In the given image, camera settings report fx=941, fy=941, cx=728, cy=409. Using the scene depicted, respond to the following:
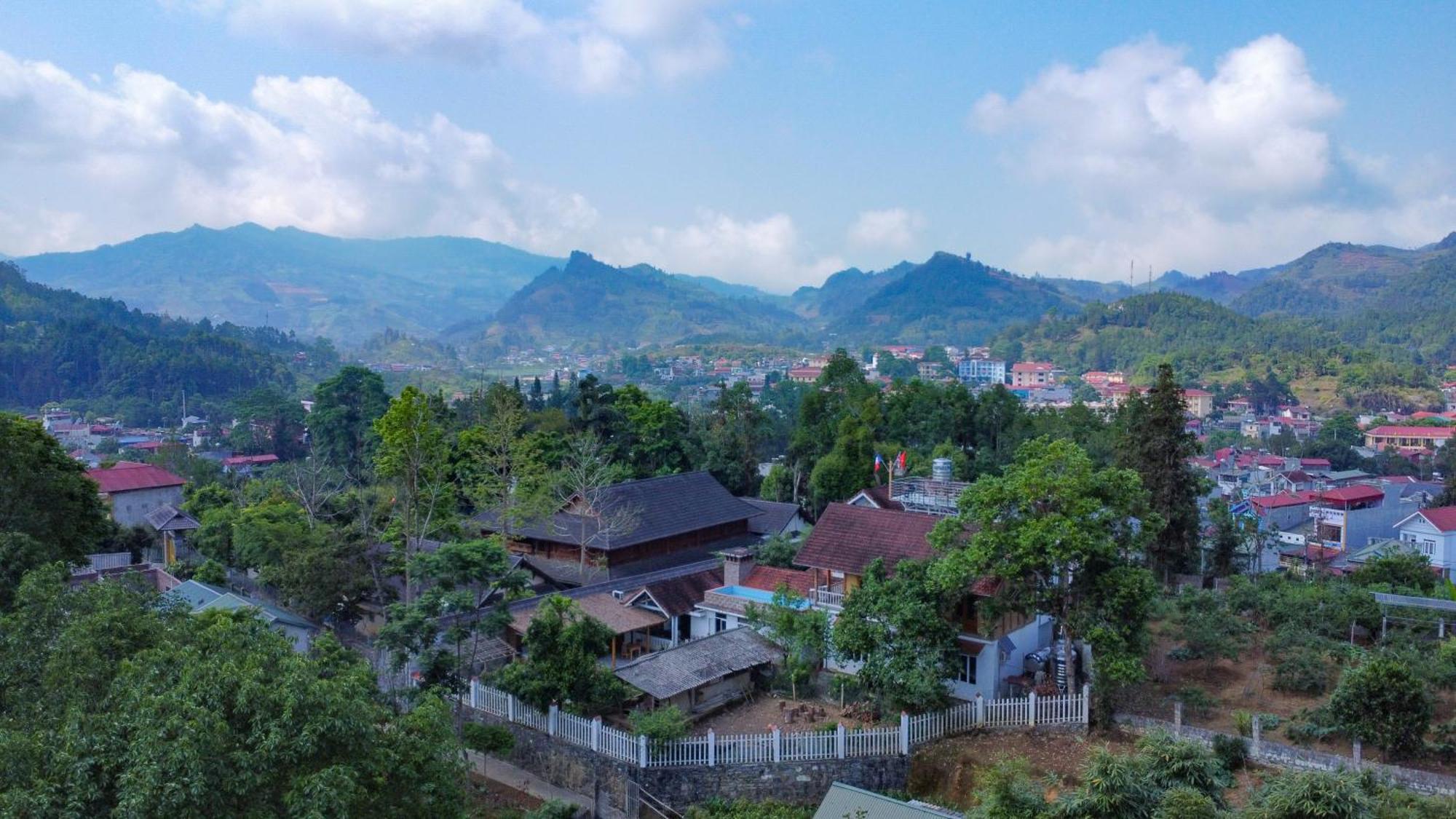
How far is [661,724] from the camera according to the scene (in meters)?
14.7

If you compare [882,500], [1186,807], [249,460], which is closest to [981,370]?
[249,460]

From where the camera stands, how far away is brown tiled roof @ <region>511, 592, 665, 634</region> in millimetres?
19828

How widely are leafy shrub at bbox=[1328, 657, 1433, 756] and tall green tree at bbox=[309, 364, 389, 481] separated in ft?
124

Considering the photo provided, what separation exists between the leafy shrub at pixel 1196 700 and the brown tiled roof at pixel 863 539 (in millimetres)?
4882

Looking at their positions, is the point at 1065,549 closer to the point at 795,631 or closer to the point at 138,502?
the point at 795,631

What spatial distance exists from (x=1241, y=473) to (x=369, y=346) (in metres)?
149

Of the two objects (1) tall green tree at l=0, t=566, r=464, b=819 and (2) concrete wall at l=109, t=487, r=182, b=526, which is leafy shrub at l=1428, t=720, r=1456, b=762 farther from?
(2) concrete wall at l=109, t=487, r=182, b=526

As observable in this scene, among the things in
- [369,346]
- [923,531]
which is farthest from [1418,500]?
[369,346]

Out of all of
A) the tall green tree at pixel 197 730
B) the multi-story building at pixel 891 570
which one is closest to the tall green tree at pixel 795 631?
the multi-story building at pixel 891 570

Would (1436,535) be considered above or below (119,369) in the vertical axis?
below

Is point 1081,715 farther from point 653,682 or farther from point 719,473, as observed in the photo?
point 719,473

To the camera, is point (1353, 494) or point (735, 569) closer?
point (735, 569)

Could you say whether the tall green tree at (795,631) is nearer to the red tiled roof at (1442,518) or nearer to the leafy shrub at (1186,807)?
the leafy shrub at (1186,807)

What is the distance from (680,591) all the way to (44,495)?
41.5ft
